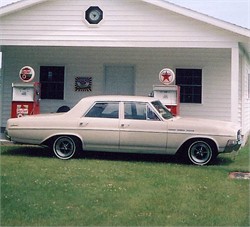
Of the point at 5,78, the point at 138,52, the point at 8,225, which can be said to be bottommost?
the point at 8,225

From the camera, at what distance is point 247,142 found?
43.7ft

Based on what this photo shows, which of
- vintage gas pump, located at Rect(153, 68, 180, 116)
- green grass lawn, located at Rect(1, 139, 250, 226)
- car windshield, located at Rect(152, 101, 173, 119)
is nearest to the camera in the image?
green grass lawn, located at Rect(1, 139, 250, 226)

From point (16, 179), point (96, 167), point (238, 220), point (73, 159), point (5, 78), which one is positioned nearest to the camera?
point (238, 220)

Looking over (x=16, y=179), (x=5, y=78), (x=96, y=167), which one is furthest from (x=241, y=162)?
(x=5, y=78)

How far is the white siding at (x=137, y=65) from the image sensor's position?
1387cm

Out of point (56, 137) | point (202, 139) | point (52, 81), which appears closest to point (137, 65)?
point (52, 81)

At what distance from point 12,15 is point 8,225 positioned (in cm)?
851

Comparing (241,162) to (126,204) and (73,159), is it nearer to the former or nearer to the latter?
(73,159)

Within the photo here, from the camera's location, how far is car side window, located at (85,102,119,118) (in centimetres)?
925

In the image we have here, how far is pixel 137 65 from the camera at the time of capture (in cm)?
1419

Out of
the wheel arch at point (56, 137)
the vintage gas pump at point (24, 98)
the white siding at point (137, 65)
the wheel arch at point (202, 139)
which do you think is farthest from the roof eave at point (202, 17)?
the wheel arch at point (56, 137)

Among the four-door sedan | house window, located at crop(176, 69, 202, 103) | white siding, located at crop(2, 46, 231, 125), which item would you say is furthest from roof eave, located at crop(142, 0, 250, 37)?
house window, located at crop(176, 69, 202, 103)

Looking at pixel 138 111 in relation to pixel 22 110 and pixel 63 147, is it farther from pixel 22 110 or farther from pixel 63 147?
pixel 22 110

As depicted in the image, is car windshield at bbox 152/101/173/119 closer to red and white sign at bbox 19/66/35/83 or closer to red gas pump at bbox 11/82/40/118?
red gas pump at bbox 11/82/40/118
